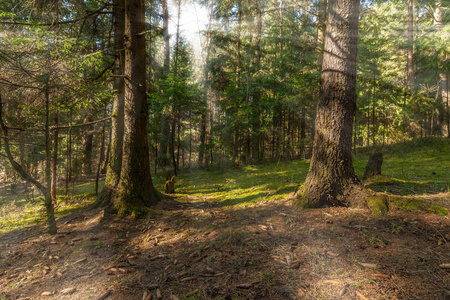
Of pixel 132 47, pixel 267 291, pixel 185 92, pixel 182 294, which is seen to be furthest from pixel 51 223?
pixel 185 92

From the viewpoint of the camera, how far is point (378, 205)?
3592 mm

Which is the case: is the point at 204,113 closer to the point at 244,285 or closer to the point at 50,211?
the point at 50,211

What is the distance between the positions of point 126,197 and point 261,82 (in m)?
9.60

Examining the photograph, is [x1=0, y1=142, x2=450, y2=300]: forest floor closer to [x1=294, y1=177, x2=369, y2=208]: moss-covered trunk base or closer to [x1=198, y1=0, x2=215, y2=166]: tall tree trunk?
[x1=294, y1=177, x2=369, y2=208]: moss-covered trunk base

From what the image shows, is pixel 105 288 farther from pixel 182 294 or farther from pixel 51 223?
pixel 51 223

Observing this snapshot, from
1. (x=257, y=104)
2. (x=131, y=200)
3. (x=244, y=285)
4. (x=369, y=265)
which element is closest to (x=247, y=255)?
(x=244, y=285)

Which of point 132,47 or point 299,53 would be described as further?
point 299,53

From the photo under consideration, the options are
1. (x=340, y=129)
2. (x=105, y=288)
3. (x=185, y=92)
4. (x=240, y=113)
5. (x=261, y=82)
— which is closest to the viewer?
(x=105, y=288)

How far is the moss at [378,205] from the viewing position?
11.5 ft

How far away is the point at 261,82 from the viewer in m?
11.9

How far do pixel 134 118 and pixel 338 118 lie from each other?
4475 millimetres

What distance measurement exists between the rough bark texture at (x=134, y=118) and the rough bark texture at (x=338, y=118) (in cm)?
377

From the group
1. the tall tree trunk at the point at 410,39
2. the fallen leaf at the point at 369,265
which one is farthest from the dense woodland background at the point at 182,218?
the tall tree trunk at the point at 410,39

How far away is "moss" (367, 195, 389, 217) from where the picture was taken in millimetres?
3498
